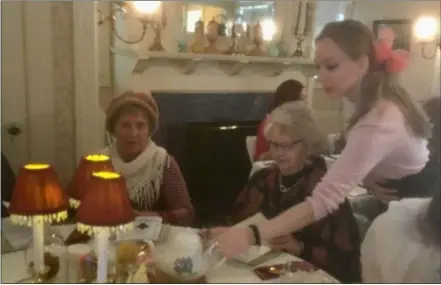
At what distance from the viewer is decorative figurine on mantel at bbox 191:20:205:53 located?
3.69 feet

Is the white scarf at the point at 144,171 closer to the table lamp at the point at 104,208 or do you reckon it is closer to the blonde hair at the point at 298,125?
the table lamp at the point at 104,208

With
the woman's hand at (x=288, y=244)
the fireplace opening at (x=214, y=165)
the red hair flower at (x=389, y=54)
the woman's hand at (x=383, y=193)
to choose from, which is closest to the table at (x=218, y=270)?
the woman's hand at (x=288, y=244)

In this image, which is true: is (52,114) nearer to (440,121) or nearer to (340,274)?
(340,274)

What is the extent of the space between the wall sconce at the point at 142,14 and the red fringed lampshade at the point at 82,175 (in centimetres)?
30

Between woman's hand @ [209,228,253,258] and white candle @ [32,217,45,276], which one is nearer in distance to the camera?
white candle @ [32,217,45,276]

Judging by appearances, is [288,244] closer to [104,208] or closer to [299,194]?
[299,194]

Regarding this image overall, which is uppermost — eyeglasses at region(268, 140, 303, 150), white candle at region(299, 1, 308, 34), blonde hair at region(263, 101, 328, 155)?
white candle at region(299, 1, 308, 34)

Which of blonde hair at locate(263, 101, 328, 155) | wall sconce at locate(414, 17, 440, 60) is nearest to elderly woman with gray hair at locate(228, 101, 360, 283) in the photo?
blonde hair at locate(263, 101, 328, 155)

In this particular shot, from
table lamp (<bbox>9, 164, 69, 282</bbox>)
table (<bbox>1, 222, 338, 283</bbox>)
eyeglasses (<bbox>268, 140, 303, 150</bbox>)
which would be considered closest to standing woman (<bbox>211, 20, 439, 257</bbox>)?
eyeglasses (<bbox>268, 140, 303, 150</bbox>)

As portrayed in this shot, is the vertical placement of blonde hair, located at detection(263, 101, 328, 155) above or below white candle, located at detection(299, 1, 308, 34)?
below

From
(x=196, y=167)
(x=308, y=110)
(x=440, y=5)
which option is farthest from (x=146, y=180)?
(x=440, y=5)

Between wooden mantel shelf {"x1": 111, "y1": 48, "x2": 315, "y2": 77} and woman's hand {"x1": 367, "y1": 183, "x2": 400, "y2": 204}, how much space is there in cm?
31

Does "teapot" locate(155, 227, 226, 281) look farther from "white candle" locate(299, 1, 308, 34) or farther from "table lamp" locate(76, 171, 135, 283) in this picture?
"white candle" locate(299, 1, 308, 34)

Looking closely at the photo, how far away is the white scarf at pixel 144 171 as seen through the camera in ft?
3.74
